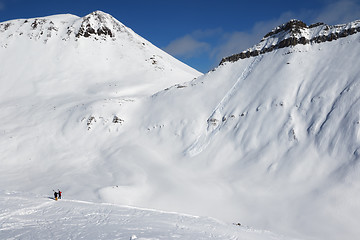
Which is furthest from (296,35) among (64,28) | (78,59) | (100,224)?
(64,28)

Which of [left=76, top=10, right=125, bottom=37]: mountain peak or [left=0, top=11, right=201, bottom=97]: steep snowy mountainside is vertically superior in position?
[left=76, top=10, right=125, bottom=37]: mountain peak

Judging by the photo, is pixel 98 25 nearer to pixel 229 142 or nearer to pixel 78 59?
pixel 78 59

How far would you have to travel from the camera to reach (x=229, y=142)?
36.0 meters

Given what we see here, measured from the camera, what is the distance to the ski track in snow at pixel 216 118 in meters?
36.9

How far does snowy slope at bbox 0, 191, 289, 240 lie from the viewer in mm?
14312

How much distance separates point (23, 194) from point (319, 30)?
153 ft

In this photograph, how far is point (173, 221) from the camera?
56.1ft

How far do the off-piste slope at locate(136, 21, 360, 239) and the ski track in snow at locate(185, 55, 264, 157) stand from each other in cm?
15

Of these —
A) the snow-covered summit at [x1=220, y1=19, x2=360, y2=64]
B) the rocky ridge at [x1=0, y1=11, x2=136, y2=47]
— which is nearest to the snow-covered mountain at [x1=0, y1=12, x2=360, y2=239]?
the snow-covered summit at [x1=220, y1=19, x2=360, y2=64]

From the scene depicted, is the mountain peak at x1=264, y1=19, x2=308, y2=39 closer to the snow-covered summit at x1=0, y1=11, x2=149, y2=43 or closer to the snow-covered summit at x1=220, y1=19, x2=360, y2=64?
the snow-covered summit at x1=220, y1=19, x2=360, y2=64

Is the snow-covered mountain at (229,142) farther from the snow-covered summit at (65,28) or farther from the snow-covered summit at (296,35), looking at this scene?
the snow-covered summit at (65,28)

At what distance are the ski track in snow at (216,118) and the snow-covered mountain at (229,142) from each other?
0.18 meters

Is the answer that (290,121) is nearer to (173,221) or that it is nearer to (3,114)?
(173,221)

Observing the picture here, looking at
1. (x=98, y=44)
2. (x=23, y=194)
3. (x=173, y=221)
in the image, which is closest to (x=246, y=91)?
(x=173, y=221)
